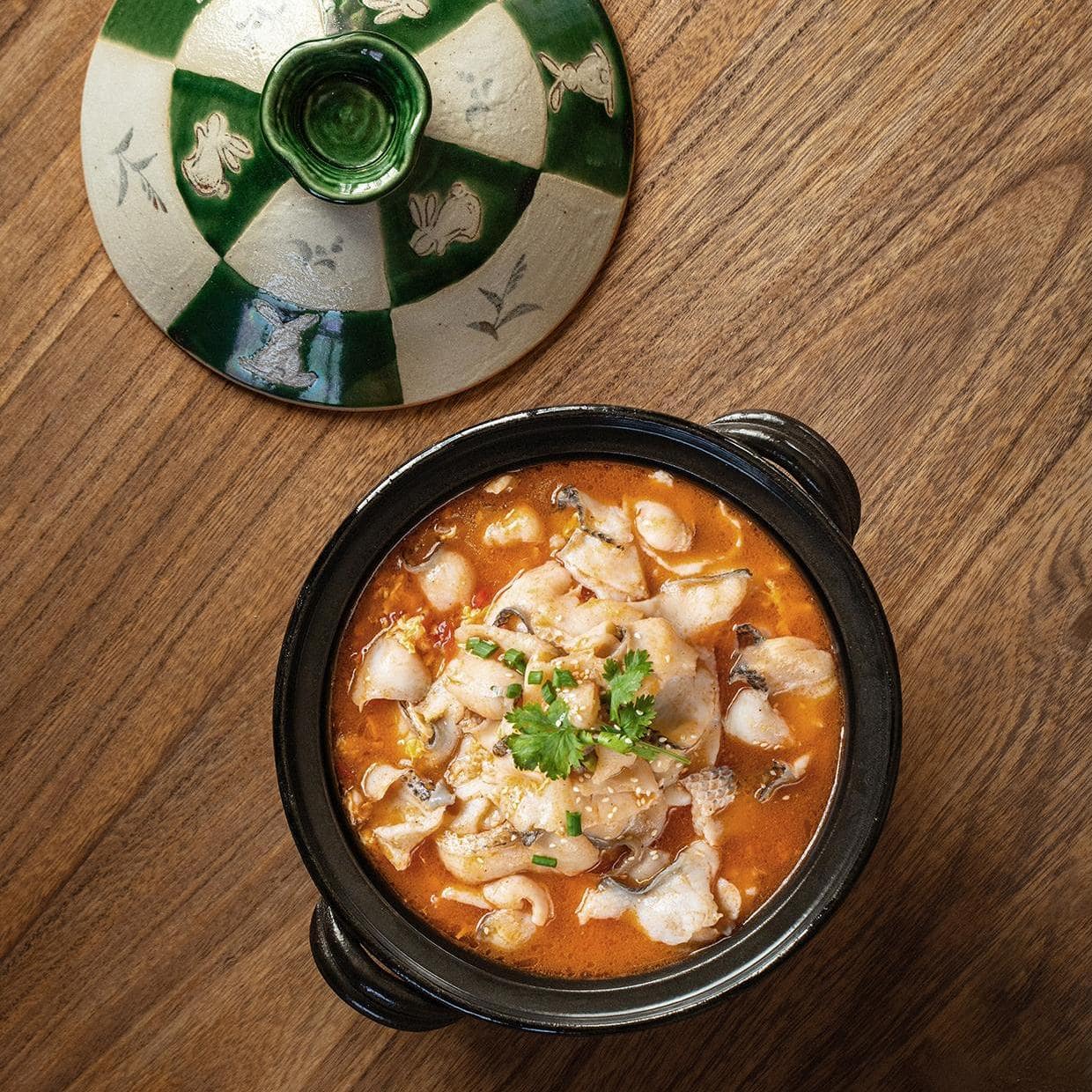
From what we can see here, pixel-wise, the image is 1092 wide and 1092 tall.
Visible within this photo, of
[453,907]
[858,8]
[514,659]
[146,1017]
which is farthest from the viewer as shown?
[146,1017]

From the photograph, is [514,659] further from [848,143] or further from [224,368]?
[848,143]

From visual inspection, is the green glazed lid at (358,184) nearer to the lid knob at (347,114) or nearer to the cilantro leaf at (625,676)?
the lid knob at (347,114)

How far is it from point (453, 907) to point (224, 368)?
1134 mm

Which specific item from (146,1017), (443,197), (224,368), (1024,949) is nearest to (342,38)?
(443,197)

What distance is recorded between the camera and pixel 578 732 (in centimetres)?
161

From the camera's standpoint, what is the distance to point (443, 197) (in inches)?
76.9

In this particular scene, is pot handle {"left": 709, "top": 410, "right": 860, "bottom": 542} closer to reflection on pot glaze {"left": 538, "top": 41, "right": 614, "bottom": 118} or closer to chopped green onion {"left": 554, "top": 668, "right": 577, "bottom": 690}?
chopped green onion {"left": 554, "top": 668, "right": 577, "bottom": 690}

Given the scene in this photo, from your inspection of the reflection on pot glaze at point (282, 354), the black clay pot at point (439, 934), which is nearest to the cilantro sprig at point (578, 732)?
the black clay pot at point (439, 934)

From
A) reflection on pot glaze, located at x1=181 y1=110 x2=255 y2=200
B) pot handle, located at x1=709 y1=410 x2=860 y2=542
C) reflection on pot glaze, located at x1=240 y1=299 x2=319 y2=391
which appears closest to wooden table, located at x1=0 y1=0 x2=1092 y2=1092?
reflection on pot glaze, located at x1=240 y1=299 x2=319 y2=391

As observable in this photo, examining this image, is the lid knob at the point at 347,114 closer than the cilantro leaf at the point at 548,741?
No

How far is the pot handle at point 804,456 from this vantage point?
1.81 m

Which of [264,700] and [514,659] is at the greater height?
[514,659]

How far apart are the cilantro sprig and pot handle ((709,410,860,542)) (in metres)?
0.45

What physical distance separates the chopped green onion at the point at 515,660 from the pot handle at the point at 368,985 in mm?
574
